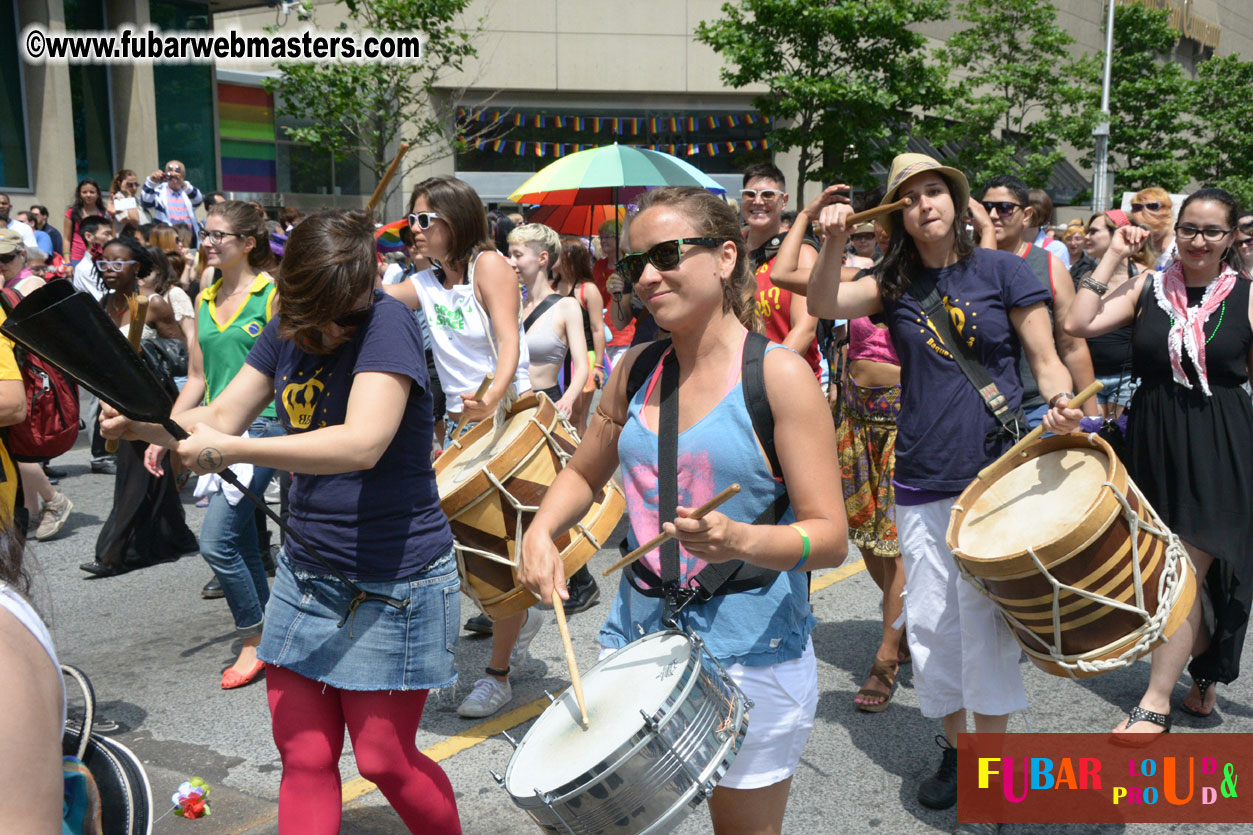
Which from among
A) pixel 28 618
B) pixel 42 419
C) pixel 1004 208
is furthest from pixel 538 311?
pixel 28 618

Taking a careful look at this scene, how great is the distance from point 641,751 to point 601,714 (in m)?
0.22

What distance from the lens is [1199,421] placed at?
4328mm

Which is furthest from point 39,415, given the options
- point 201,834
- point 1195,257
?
point 1195,257

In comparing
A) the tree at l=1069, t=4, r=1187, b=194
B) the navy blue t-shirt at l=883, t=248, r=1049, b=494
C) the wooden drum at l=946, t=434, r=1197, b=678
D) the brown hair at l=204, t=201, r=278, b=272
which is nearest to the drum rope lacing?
the wooden drum at l=946, t=434, r=1197, b=678

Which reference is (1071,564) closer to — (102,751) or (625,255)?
(625,255)

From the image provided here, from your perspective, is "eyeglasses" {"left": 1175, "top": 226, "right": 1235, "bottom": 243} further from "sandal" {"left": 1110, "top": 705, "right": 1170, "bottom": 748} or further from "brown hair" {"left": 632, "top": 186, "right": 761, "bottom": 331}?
"brown hair" {"left": 632, "top": 186, "right": 761, "bottom": 331}

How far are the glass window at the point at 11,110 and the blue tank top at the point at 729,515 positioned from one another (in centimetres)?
1895

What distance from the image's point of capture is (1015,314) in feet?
12.2

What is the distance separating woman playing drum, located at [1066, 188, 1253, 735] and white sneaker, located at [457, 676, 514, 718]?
8.03ft

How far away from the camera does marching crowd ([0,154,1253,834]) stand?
2.53 m

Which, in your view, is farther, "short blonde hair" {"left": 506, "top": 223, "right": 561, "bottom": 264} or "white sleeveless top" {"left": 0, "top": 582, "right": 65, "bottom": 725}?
"short blonde hair" {"left": 506, "top": 223, "right": 561, "bottom": 264}

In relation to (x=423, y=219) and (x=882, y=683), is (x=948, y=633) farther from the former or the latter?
(x=423, y=219)

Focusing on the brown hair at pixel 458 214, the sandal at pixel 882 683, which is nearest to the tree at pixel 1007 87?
the brown hair at pixel 458 214

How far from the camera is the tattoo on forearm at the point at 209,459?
2615mm
